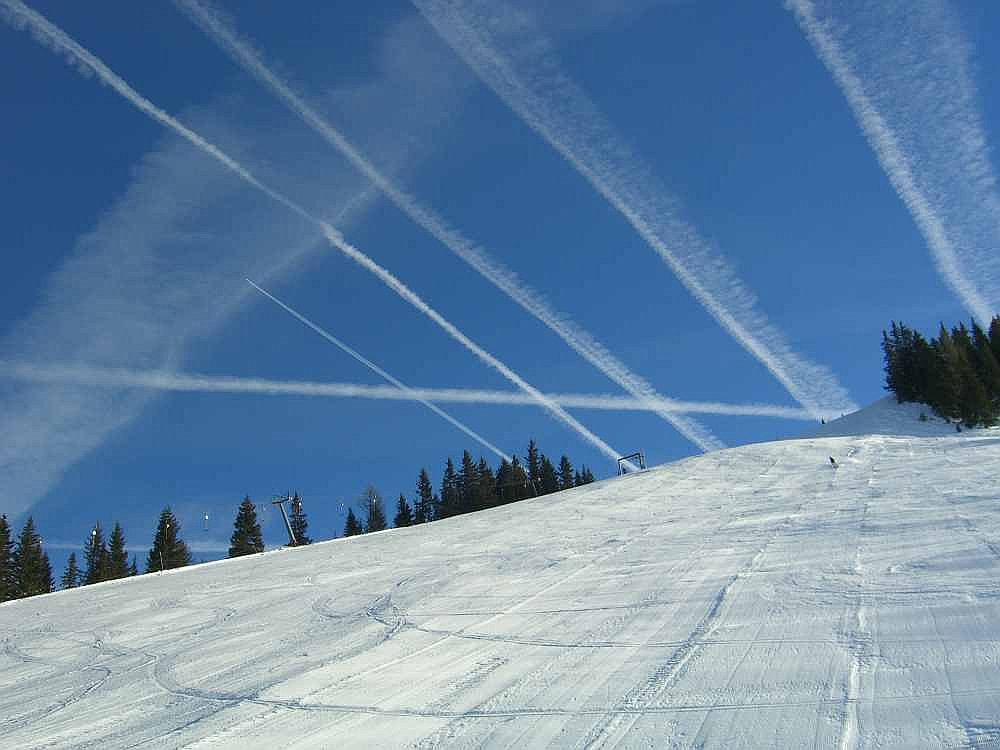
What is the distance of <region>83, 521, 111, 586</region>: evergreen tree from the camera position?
6259 centimetres

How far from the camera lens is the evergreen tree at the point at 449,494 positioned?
82.0 m

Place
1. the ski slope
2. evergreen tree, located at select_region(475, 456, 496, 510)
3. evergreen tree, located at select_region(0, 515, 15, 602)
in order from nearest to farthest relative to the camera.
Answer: the ski slope < evergreen tree, located at select_region(0, 515, 15, 602) < evergreen tree, located at select_region(475, 456, 496, 510)

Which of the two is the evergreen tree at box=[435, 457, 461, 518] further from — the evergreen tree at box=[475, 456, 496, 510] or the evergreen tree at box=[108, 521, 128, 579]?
the evergreen tree at box=[108, 521, 128, 579]

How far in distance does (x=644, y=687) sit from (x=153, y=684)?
4295 millimetres

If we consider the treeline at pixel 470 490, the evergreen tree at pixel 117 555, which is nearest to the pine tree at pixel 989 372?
the treeline at pixel 470 490

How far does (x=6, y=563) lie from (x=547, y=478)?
59.6 meters

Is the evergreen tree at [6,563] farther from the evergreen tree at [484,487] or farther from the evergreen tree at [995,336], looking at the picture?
the evergreen tree at [995,336]

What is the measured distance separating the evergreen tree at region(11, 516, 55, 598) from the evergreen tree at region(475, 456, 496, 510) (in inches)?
1730

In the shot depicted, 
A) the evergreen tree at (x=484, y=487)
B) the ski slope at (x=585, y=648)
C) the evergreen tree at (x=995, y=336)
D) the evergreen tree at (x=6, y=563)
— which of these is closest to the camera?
the ski slope at (x=585, y=648)

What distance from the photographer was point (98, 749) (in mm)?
3898

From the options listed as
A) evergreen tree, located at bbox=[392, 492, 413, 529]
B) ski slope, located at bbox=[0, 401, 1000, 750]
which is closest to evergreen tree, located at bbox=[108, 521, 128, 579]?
evergreen tree, located at bbox=[392, 492, 413, 529]

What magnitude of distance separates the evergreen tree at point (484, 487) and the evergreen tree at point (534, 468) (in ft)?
19.0

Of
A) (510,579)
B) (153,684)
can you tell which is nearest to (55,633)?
(153,684)

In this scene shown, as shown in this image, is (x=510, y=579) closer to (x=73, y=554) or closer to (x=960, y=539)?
(x=960, y=539)
